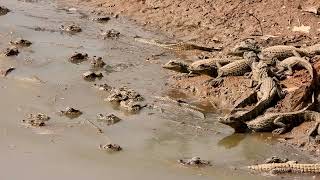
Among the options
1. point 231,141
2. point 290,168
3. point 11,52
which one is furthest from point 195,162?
point 11,52

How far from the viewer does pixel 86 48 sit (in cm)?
1309

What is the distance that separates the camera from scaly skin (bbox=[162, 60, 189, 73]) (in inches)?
460

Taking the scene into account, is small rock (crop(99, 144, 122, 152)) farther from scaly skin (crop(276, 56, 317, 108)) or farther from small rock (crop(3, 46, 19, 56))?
small rock (crop(3, 46, 19, 56))

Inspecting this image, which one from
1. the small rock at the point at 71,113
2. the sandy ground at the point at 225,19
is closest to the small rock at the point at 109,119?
the small rock at the point at 71,113

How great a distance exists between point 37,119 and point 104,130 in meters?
1.02

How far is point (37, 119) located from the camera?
9797 mm

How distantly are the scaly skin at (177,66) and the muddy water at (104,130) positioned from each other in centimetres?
22

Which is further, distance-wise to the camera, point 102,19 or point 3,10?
point 3,10

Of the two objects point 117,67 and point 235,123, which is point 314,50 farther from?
point 117,67

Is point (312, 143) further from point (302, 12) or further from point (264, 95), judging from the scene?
point (302, 12)

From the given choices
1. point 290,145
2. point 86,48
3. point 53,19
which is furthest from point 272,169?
point 53,19

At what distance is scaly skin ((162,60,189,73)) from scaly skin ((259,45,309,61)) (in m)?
1.29

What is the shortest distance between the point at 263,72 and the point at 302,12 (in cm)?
307

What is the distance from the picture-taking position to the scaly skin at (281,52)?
11.6 meters
